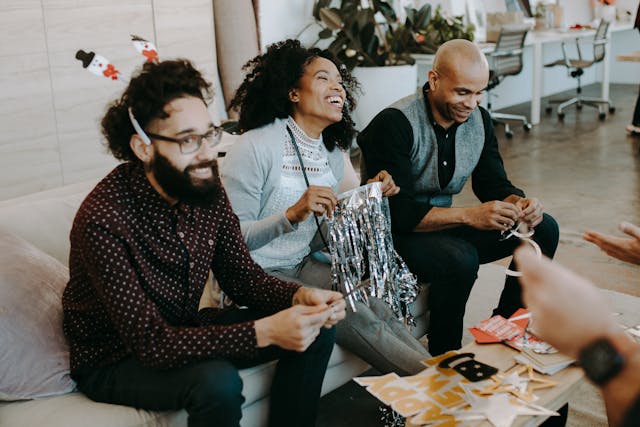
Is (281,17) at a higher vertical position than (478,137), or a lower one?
higher

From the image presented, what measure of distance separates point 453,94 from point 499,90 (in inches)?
242

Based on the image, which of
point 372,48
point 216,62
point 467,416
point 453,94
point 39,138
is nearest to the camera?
point 467,416

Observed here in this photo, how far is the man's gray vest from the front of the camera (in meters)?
2.68

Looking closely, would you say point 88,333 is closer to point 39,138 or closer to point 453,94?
point 453,94

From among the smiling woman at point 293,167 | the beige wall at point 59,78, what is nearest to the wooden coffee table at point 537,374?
the smiling woman at point 293,167

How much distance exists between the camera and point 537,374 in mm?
1815

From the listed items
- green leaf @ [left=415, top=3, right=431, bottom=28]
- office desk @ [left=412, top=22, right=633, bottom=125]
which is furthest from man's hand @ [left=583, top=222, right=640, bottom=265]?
office desk @ [left=412, top=22, right=633, bottom=125]

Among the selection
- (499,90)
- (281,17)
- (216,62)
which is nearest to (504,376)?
(216,62)

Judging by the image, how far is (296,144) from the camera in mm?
2400

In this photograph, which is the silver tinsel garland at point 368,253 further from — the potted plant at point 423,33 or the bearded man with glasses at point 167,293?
the potted plant at point 423,33

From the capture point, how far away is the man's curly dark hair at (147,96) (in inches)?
69.0

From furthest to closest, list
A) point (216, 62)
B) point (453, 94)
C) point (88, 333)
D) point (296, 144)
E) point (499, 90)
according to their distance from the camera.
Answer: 1. point (499, 90)
2. point (216, 62)
3. point (453, 94)
4. point (296, 144)
5. point (88, 333)

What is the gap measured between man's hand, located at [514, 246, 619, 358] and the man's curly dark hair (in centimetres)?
106

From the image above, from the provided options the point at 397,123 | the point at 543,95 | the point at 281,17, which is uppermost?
the point at 281,17
